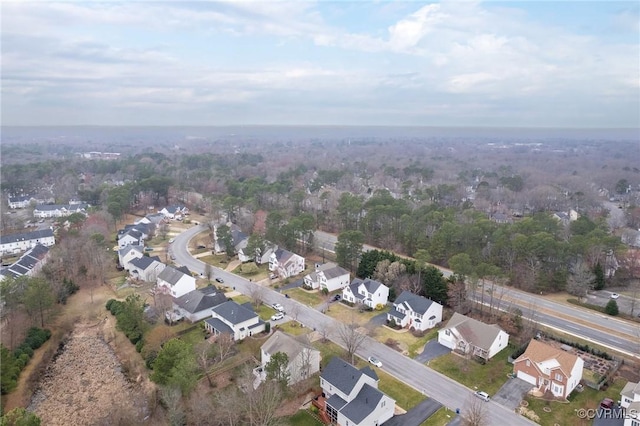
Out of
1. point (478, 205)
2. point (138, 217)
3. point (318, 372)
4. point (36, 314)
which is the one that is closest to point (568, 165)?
point (478, 205)

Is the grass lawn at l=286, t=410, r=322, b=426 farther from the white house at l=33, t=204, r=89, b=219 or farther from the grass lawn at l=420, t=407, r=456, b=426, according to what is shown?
the white house at l=33, t=204, r=89, b=219

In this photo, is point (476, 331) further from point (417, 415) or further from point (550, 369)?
point (417, 415)

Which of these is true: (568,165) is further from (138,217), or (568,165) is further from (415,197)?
(138,217)

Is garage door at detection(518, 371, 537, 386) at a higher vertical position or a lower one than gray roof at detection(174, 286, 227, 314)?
lower

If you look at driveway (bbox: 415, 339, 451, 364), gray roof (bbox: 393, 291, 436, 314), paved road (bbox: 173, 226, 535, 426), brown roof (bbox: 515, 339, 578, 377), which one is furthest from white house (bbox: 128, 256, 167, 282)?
brown roof (bbox: 515, 339, 578, 377)

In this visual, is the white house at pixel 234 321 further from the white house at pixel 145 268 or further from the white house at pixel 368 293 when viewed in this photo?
the white house at pixel 145 268

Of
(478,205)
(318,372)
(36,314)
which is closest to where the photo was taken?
(318,372)
